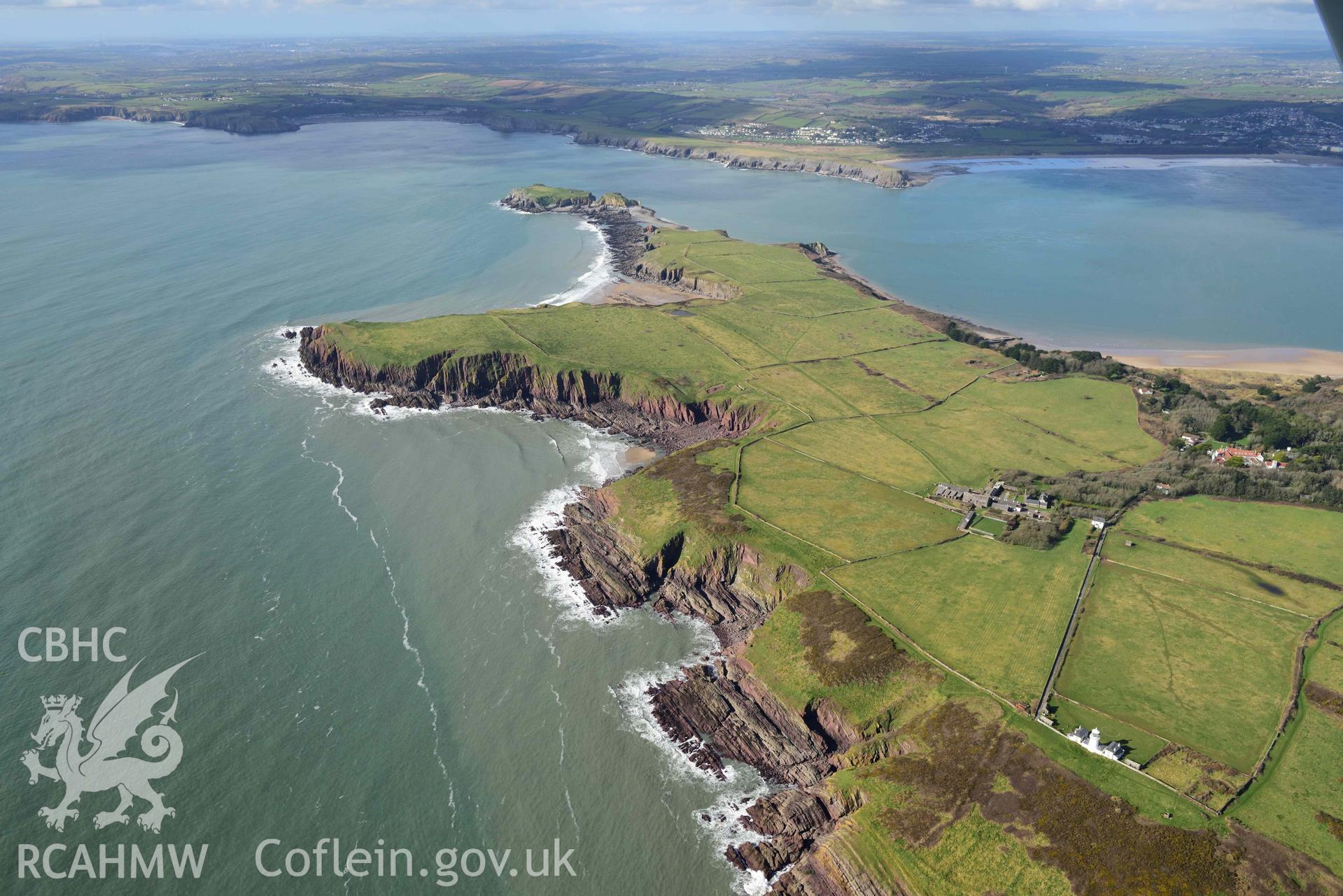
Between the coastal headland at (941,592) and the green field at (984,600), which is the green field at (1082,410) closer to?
the coastal headland at (941,592)

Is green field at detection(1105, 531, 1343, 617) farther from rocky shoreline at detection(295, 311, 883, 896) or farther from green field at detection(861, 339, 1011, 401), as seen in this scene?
green field at detection(861, 339, 1011, 401)

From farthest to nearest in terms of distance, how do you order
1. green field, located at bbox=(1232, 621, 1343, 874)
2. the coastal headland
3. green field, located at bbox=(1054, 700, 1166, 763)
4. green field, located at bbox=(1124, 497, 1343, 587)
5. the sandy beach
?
the sandy beach
green field, located at bbox=(1124, 497, 1343, 587)
green field, located at bbox=(1054, 700, 1166, 763)
the coastal headland
green field, located at bbox=(1232, 621, 1343, 874)

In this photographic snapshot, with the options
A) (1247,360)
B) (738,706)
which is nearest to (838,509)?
(738,706)

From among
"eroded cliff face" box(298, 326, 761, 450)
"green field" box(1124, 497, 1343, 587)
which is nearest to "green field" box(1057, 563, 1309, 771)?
"green field" box(1124, 497, 1343, 587)

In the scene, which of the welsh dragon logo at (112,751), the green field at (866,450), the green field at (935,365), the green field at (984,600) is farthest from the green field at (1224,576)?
the welsh dragon logo at (112,751)

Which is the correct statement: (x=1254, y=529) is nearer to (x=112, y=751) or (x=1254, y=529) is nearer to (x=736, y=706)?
(x=736, y=706)

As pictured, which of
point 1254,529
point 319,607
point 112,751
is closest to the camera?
point 112,751

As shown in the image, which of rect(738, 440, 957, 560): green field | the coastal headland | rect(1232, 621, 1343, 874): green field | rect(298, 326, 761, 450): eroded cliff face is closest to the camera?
rect(1232, 621, 1343, 874): green field
